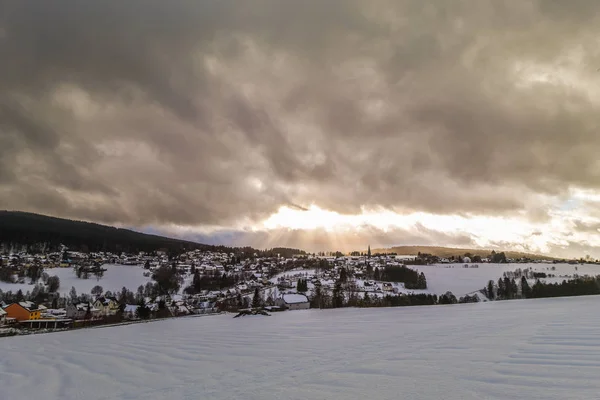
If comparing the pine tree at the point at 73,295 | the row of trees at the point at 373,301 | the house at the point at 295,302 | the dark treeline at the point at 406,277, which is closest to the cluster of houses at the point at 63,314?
the house at the point at 295,302

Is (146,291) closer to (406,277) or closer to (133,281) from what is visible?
(133,281)

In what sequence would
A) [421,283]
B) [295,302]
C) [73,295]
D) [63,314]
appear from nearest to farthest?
1. [295,302]
2. [63,314]
3. [73,295]
4. [421,283]

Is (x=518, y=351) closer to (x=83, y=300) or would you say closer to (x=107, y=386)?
(x=107, y=386)

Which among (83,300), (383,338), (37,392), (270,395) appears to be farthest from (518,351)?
(83,300)

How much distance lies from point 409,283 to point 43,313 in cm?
8260

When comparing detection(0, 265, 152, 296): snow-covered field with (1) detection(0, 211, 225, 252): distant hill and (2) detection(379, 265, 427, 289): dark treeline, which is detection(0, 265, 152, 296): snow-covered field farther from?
(2) detection(379, 265, 427, 289): dark treeline

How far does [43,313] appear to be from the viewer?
49125 millimetres

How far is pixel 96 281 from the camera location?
94.4 metres

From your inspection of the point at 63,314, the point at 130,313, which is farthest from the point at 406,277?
the point at 63,314

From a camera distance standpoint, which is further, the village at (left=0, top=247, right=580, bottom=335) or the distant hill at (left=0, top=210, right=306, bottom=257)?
the distant hill at (left=0, top=210, right=306, bottom=257)

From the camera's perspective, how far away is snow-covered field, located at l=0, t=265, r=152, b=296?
81188 millimetres

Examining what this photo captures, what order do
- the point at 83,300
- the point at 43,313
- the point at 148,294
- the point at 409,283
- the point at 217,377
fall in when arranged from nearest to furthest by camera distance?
the point at 217,377, the point at 43,313, the point at 83,300, the point at 148,294, the point at 409,283

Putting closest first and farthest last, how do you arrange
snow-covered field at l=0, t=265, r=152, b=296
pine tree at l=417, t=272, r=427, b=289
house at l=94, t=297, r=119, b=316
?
1. house at l=94, t=297, r=119, b=316
2. snow-covered field at l=0, t=265, r=152, b=296
3. pine tree at l=417, t=272, r=427, b=289

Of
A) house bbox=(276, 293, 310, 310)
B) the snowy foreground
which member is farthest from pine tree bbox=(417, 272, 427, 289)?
the snowy foreground
